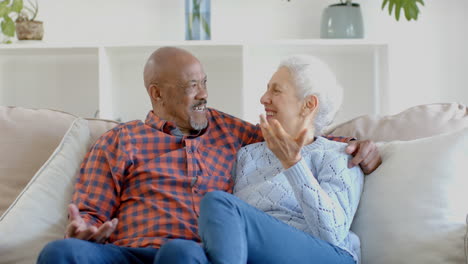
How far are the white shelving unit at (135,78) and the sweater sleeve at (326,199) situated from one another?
4.31 feet

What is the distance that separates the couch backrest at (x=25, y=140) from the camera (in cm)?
205

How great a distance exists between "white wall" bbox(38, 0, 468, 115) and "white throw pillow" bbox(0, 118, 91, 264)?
1.26 m

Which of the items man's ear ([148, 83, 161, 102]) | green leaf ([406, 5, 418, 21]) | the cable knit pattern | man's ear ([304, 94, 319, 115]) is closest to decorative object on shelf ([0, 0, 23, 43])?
man's ear ([148, 83, 161, 102])

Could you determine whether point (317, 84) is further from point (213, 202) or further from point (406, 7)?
point (406, 7)

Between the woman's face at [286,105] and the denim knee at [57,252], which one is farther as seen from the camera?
the woman's face at [286,105]

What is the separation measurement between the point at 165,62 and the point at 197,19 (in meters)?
0.91

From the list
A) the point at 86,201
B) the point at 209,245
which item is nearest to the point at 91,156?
the point at 86,201

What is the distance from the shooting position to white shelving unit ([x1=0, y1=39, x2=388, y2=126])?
3100mm

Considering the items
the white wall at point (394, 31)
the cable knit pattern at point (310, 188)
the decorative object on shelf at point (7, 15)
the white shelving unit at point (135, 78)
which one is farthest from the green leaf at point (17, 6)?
the cable knit pattern at point (310, 188)

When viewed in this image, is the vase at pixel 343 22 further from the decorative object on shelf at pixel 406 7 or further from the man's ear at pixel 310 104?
the man's ear at pixel 310 104

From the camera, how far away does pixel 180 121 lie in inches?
81.7

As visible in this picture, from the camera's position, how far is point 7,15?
2.95 meters

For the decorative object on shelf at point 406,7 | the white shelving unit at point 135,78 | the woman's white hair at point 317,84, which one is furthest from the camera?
the white shelving unit at point 135,78

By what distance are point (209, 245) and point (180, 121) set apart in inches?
25.8
